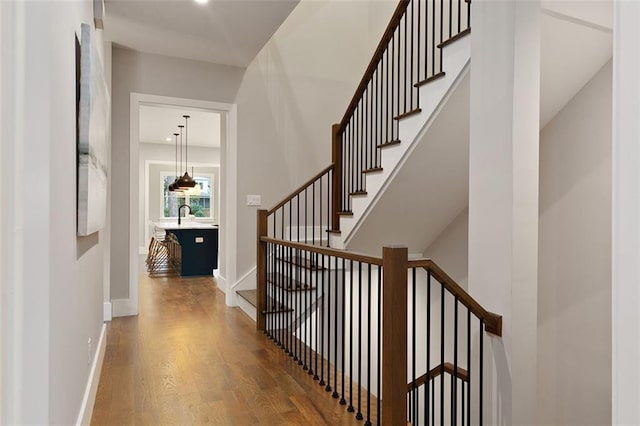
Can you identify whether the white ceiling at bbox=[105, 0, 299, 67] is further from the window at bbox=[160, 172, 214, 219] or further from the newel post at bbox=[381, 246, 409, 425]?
the window at bbox=[160, 172, 214, 219]

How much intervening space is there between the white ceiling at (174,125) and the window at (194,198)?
1.22 m

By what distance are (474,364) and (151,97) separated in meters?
4.04

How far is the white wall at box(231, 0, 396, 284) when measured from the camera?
4992 mm

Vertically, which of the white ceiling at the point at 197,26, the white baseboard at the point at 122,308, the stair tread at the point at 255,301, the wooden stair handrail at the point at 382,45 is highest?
the white ceiling at the point at 197,26

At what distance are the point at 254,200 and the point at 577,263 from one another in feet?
10.9

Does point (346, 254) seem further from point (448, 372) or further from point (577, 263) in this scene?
point (577, 263)

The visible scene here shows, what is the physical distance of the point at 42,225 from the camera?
3.23 ft

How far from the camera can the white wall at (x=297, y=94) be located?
4992 mm

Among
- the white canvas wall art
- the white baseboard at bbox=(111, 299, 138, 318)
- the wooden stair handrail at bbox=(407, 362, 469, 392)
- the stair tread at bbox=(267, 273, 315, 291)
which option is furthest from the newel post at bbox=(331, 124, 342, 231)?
the white canvas wall art

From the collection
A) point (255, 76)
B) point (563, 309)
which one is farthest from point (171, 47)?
point (563, 309)

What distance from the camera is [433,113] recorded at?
304 cm

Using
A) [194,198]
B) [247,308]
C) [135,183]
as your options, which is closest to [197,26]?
[135,183]

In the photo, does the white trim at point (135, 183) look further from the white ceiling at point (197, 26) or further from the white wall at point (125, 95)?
the white ceiling at point (197, 26)

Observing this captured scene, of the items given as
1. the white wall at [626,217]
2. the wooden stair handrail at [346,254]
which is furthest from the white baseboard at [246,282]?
the white wall at [626,217]
